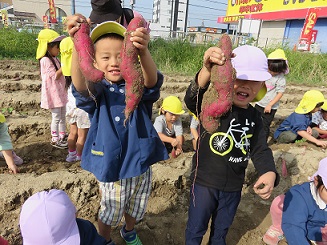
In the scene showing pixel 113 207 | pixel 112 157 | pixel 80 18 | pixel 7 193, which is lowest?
pixel 7 193

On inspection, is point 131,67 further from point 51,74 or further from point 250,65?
point 51,74

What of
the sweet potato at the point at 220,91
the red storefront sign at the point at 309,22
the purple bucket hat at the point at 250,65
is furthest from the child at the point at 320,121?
the red storefront sign at the point at 309,22

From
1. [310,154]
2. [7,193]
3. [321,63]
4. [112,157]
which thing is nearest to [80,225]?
[112,157]

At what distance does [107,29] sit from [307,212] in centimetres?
A: 178

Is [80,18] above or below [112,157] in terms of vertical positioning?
above

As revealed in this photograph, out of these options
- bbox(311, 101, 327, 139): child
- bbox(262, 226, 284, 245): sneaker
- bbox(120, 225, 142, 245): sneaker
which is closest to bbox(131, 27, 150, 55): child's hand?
bbox(120, 225, 142, 245): sneaker

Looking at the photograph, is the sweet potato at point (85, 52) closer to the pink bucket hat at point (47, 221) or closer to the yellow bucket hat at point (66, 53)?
the pink bucket hat at point (47, 221)

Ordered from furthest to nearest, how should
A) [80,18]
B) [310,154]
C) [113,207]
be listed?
[310,154] < [113,207] < [80,18]

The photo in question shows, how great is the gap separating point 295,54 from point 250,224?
1056cm

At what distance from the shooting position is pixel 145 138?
65.3 inches

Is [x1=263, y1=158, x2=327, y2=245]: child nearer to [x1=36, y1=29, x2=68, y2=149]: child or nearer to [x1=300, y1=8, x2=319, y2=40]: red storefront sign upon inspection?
[x1=36, y1=29, x2=68, y2=149]: child

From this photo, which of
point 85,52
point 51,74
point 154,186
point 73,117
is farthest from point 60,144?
point 85,52

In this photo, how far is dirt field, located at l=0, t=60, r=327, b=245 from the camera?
2373mm

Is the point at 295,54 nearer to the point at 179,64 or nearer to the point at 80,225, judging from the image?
the point at 179,64
